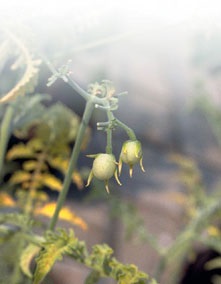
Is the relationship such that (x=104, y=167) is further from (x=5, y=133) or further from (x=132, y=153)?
(x=5, y=133)

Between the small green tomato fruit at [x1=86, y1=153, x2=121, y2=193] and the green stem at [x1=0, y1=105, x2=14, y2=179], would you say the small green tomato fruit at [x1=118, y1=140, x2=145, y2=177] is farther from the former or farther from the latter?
the green stem at [x1=0, y1=105, x2=14, y2=179]

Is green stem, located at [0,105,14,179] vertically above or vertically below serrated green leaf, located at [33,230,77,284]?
above

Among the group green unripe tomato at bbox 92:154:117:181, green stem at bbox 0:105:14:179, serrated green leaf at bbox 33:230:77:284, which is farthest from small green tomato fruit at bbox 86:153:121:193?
green stem at bbox 0:105:14:179

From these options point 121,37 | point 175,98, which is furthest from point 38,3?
point 175,98

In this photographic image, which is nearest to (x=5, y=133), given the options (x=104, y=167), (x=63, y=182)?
(x=63, y=182)

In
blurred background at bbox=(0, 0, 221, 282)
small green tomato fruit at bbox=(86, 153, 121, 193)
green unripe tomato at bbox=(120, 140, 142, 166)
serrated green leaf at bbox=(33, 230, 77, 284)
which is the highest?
blurred background at bbox=(0, 0, 221, 282)

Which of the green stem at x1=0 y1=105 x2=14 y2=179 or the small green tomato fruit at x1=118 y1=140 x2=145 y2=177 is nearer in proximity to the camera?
the small green tomato fruit at x1=118 y1=140 x2=145 y2=177

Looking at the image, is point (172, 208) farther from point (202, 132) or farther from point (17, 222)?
point (17, 222)
